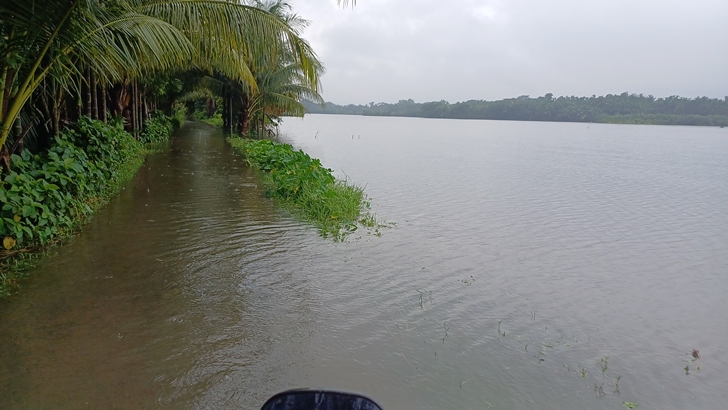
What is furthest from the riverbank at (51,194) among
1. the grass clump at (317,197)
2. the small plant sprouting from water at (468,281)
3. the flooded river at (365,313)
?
the small plant sprouting from water at (468,281)

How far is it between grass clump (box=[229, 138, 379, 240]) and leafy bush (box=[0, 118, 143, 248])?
10.9ft

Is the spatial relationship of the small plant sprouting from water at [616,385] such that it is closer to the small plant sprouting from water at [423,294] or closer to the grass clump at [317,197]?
the small plant sprouting from water at [423,294]

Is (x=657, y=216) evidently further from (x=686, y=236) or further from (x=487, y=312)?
(x=487, y=312)

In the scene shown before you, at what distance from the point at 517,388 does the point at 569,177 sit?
678 inches

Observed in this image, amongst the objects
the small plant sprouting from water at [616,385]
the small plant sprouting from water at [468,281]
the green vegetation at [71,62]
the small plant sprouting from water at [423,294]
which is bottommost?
the small plant sprouting from water at [616,385]

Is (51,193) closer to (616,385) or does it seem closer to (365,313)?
(365,313)

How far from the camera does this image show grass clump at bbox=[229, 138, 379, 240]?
8953mm

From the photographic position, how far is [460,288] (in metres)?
6.26

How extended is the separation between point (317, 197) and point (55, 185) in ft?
15.3

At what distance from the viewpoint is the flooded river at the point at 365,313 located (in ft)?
12.3

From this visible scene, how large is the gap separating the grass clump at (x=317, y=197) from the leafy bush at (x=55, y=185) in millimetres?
3324

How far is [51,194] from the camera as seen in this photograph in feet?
20.3

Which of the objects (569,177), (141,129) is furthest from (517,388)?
(141,129)

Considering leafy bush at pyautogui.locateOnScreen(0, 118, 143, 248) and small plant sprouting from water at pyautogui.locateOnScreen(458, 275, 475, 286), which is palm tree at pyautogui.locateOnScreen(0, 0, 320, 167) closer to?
leafy bush at pyautogui.locateOnScreen(0, 118, 143, 248)
